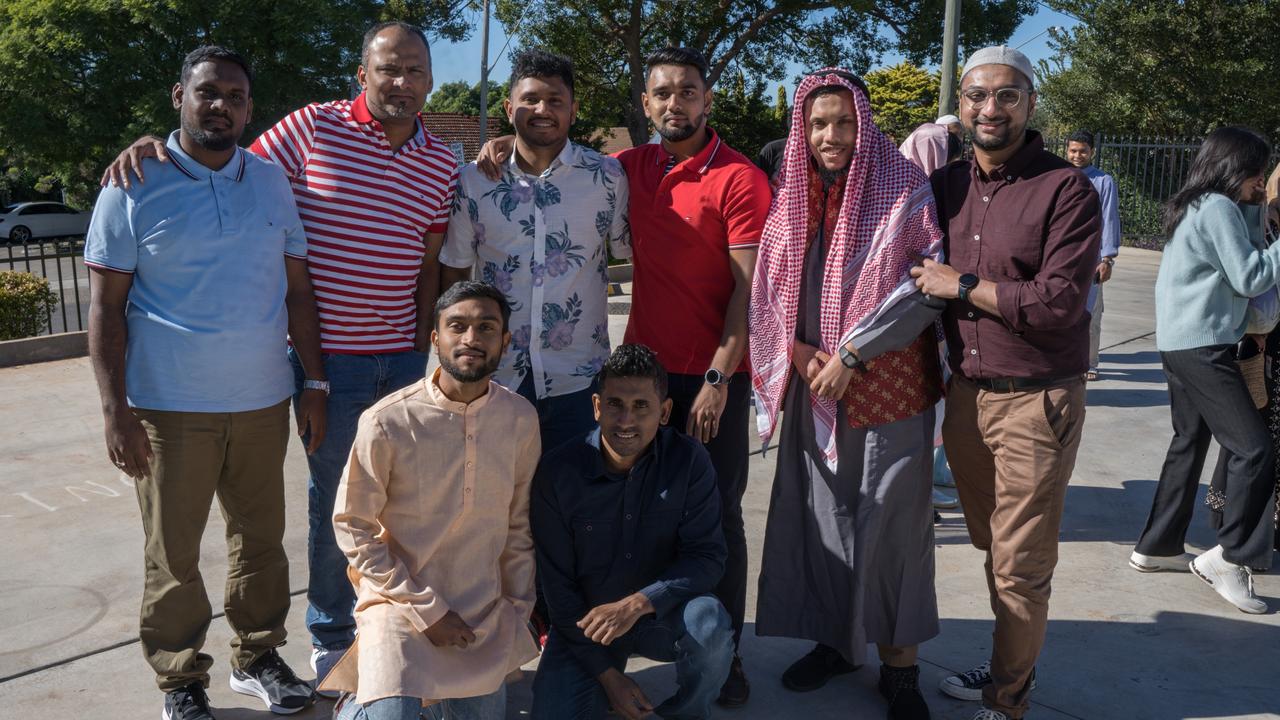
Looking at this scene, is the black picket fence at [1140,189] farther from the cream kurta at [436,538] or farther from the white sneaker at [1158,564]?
the cream kurta at [436,538]

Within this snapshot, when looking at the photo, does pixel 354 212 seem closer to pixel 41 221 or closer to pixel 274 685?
pixel 274 685

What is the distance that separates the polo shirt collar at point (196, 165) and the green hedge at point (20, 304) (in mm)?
6913

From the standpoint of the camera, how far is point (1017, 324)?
2965 mm

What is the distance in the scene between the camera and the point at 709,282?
3396 millimetres

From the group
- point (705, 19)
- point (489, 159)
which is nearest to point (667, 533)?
point (489, 159)

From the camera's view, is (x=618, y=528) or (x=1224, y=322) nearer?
(x=618, y=528)

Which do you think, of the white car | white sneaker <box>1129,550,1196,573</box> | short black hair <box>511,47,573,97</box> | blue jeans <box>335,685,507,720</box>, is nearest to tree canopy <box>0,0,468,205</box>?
the white car

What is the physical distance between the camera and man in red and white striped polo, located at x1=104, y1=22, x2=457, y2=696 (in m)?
3.35

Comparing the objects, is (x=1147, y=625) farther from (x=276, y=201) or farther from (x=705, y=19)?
(x=705, y=19)

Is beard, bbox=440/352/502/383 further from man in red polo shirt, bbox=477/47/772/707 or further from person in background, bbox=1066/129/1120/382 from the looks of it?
person in background, bbox=1066/129/1120/382

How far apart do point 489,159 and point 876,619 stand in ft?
6.46

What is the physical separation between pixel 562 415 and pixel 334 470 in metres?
0.77

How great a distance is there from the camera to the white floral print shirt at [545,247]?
345 cm

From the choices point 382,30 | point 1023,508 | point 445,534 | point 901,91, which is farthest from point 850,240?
point 901,91
